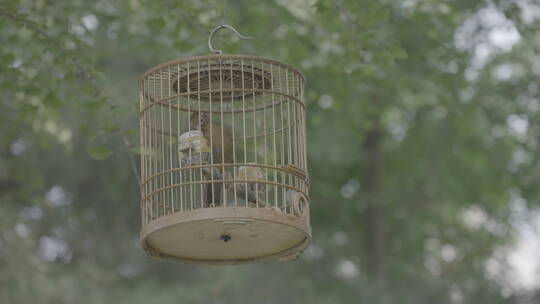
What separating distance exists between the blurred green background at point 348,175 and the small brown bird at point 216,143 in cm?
404

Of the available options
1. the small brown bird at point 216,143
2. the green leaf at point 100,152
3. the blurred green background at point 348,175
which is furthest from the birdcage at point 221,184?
the blurred green background at point 348,175

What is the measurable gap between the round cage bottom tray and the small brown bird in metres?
0.29

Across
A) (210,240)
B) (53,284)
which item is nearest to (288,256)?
(210,240)

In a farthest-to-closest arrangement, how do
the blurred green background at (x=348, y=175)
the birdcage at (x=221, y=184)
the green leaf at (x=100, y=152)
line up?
the blurred green background at (x=348, y=175) → the green leaf at (x=100, y=152) → the birdcage at (x=221, y=184)

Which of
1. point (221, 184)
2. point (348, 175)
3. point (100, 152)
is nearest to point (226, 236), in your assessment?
point (221, 184)

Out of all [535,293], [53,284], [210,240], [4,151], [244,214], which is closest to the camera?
[244,214]

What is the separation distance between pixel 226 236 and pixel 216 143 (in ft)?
2.24

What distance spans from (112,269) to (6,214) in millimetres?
3074

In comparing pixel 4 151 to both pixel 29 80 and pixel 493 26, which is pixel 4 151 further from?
pixel 493 26

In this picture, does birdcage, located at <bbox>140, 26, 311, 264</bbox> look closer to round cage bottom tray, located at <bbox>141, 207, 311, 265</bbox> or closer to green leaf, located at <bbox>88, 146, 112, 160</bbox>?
round cage bottom tray, located at <bbox>141, 207, 311, 265</bbox>

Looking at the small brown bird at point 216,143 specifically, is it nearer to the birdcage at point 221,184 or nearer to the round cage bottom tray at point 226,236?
the birdcage at point 221,184

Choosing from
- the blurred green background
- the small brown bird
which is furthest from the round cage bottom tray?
the blurred green background

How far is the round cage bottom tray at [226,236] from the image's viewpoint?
5.64 metres

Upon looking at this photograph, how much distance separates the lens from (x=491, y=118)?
15.2 metres
